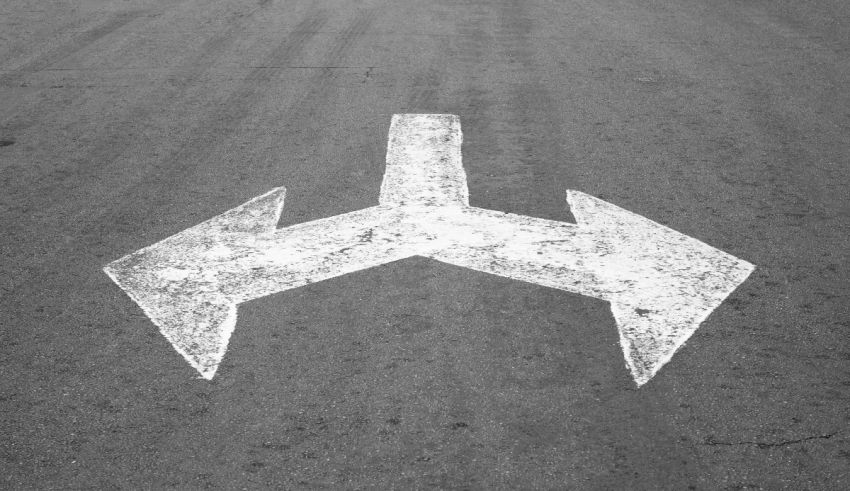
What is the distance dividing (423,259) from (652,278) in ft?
4.21

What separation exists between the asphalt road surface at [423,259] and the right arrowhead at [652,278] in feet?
0.34

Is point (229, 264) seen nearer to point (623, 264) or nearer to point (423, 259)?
point (423, 259)

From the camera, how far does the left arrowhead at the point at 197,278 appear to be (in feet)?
15.0

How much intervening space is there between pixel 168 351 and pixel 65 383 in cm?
48

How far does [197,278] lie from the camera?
5.17m

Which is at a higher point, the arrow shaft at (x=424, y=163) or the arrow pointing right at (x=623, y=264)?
the arrow pointing right at (x=623, y=264)

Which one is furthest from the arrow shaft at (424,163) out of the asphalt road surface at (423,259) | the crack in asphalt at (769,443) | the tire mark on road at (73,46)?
the tire mark on road at (73,46)

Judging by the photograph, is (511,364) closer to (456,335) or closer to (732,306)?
(456,335)

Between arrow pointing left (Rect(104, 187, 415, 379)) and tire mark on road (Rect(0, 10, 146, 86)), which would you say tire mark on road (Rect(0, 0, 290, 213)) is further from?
tire mark on road (Rect(0, 10, 146, 86))

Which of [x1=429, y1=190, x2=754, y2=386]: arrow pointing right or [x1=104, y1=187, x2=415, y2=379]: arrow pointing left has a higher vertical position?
[x1=429, y1=190, x2=754, y2=386]: arrow pointing right

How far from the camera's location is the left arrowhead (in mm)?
4559

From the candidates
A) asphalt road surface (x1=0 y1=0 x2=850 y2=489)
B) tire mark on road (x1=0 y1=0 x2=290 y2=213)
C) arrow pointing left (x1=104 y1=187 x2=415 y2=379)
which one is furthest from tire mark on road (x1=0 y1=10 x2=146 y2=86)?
arrow pointing left (x1=104 y1=187 x2=415 y2=379)

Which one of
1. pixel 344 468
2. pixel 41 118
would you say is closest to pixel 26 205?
pixel 41 118

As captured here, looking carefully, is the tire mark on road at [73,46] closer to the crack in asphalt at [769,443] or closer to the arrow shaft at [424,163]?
the arrow shaft at [424,163]
